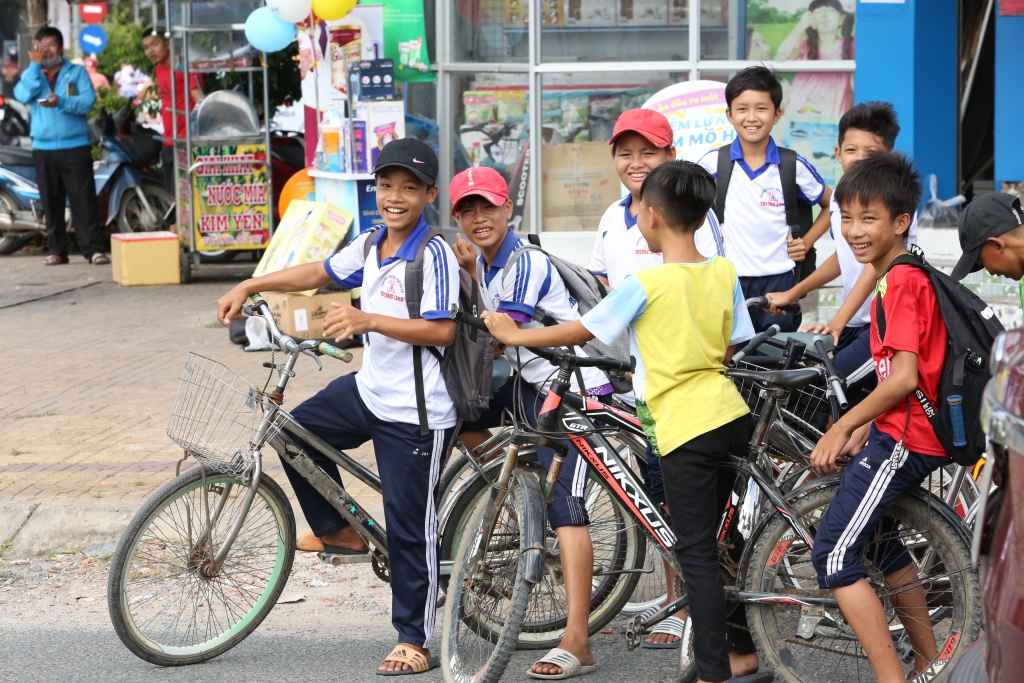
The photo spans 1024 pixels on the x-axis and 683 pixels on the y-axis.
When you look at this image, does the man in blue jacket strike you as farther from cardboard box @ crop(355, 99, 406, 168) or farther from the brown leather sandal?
the brown leather sandal

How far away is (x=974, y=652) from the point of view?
2564 millimetres

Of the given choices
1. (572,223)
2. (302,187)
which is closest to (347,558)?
(572,223)

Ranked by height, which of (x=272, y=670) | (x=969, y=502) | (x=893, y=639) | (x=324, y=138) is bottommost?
(x=272, y=670)

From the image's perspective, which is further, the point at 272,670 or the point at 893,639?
the point at 272,670

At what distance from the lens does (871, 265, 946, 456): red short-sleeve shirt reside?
3.45m

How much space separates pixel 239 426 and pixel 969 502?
2525mm

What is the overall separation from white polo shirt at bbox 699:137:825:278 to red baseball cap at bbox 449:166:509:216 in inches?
57.4

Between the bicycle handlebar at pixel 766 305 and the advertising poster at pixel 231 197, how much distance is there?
7.96 meters

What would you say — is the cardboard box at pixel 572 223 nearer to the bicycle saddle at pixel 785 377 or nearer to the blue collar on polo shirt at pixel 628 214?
the blue collar on polo shirt at pixel 628 214

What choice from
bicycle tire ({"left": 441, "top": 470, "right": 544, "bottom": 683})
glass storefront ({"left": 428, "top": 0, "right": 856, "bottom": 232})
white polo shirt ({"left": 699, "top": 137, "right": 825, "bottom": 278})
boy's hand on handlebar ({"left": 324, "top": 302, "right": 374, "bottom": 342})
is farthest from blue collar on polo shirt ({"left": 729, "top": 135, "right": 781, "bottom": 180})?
glass storefront ({"left": 428, "top": 0, "right": 856, "bottom": 232})

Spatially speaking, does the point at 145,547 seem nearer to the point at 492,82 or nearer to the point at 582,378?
the point at 582,378

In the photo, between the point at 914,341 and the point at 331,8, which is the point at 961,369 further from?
the point at 331,8

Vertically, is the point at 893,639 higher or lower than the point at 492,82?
lower

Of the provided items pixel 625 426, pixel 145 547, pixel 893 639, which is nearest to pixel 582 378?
pixel 625 426
